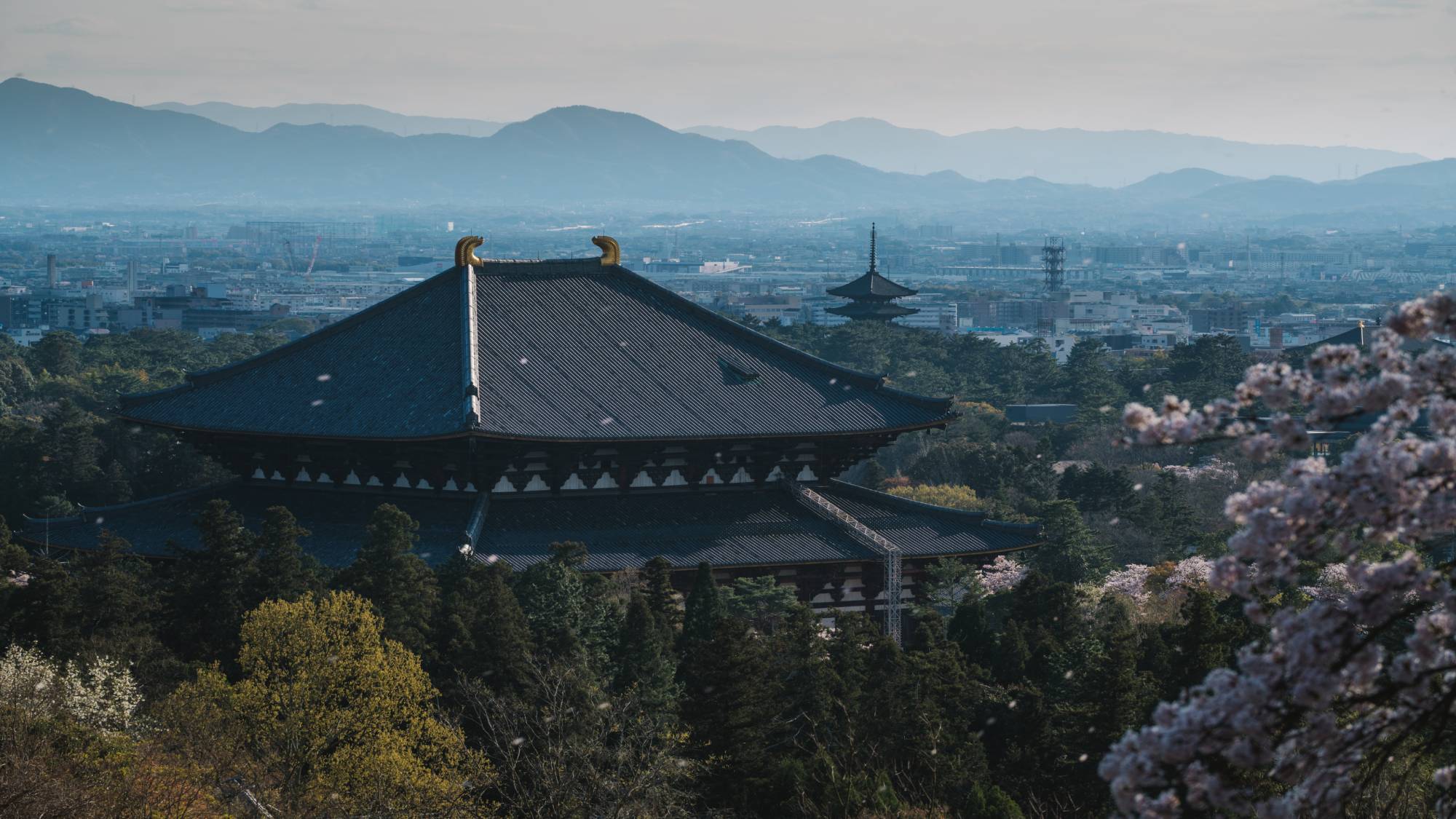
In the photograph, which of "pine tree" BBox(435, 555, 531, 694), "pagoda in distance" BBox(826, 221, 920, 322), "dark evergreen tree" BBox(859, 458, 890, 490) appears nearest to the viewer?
"pine tree" BBox(435, 555, 531, 694)

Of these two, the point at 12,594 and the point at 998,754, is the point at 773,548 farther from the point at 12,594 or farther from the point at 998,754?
the point at 12,594

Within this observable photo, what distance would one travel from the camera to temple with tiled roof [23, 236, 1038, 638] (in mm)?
29766

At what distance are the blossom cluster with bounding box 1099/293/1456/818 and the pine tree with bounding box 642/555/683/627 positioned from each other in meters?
18.4

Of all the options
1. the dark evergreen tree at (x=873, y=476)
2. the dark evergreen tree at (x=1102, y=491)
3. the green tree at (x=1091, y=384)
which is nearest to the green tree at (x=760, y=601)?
the dark evergreen tree at (x=1102, y=491)

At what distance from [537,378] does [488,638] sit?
8.62m

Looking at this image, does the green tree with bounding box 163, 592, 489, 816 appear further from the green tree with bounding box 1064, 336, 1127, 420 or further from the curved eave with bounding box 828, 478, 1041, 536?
the green tree with bounding box 1064, 336, 1127, 420

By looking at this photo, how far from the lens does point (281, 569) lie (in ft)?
80.1

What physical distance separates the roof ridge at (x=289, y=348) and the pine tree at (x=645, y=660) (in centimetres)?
919

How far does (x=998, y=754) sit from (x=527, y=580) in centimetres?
715

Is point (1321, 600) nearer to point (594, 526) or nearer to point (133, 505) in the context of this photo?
point (594, 526)

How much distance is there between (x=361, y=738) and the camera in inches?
805

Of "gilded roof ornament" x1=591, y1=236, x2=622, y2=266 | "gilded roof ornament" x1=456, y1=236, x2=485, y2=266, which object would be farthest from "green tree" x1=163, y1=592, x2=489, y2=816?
"gilded roof ornament" x1=591, y1=236, x2=622, y2=266

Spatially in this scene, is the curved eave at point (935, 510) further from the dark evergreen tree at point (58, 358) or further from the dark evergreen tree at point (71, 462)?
the dark evergreen tree at point (58, 358)

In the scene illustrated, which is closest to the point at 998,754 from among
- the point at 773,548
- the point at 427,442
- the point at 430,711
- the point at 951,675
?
the point at 951,675
